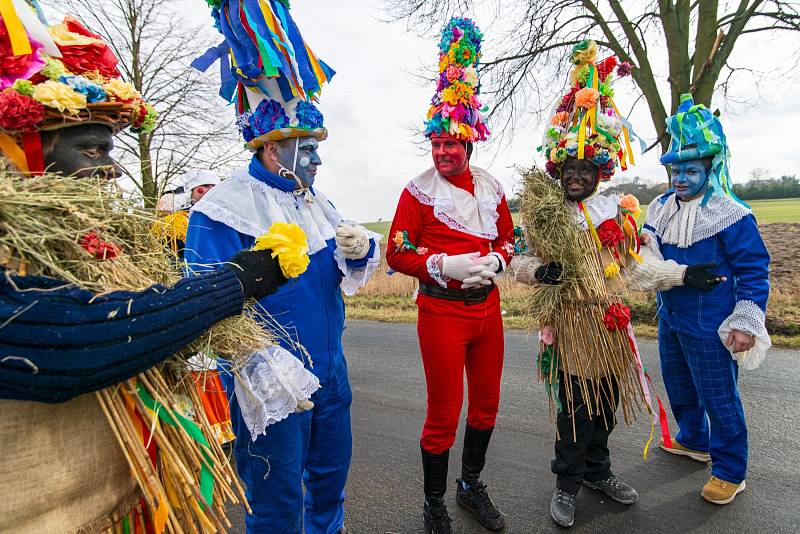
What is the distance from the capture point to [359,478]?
3.26 meters

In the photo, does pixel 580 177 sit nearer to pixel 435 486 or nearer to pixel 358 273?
pixel 358 273

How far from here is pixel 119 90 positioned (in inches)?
57.7

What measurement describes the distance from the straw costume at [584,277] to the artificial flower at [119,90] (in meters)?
2.17

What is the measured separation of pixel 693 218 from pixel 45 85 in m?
3.22

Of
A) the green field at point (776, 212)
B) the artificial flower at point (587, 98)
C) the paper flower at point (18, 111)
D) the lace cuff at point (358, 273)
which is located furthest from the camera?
the green field at point (776, 212)

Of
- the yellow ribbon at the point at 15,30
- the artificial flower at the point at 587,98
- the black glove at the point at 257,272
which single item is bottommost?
the black glove at the point at 257,272

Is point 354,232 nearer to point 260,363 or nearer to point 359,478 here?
point 260,363

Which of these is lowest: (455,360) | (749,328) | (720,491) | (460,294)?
(720,491)

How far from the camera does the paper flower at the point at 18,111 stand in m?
1.20

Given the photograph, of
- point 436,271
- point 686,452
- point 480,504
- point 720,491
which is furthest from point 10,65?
point 686,452

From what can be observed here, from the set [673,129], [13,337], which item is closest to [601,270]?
[673,129]

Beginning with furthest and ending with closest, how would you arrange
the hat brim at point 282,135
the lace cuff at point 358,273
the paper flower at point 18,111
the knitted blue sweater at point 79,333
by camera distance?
the lace cuff at point 358,273, the hat brim at point 282,135, the paper flower at point 18,111, the knitted blue sweater at point 79,333

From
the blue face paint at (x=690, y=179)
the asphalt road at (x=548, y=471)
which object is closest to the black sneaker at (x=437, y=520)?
the asphalt road at (x=548, y=471)

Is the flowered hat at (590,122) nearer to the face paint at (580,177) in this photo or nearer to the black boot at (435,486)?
the face paint at (580,177)
